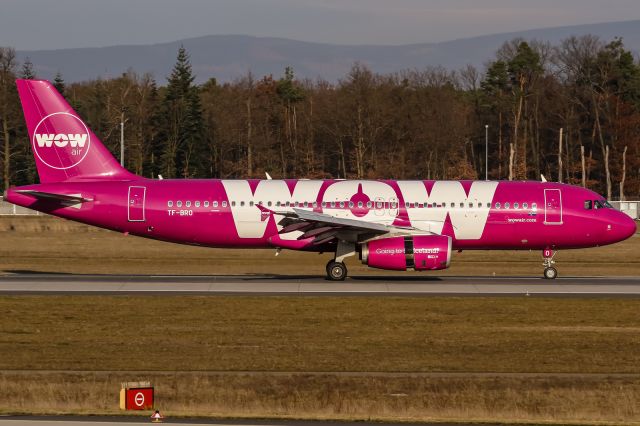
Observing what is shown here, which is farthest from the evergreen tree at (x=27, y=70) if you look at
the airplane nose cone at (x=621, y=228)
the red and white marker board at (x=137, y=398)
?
the red and white marker board at (x=137, y=398)

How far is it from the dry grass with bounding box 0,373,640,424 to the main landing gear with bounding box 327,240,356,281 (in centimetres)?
1847

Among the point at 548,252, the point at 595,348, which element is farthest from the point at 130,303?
the point at 548,252

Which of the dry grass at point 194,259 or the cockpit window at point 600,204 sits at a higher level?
the cockpit window at point 600,204

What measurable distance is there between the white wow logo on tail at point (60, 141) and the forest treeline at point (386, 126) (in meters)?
59.6

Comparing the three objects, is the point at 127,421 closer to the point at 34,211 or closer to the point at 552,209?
the point at 552,209

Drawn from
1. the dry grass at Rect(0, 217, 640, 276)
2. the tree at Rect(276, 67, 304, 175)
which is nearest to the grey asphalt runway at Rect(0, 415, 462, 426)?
the dry grass at Rect(0, 217, 640, 276)

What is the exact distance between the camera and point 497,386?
881 inches

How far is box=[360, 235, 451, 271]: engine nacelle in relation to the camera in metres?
39.5

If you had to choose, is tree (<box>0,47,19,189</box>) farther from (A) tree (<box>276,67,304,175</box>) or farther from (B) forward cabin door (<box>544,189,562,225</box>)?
(B) forward cabin door (<box>544,189,562,225</box>)

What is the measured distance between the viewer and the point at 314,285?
40.0m

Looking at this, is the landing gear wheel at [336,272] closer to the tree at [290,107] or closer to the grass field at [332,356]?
the grass field at [332,356]

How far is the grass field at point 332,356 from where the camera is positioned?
21.0m

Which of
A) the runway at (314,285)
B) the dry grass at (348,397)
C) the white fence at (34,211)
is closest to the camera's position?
the dry grass at (348,397)

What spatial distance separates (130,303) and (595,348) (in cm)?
1479
